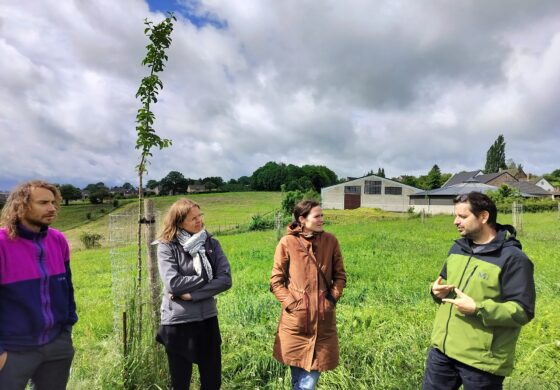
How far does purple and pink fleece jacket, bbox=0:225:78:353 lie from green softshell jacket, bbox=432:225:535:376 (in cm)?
267

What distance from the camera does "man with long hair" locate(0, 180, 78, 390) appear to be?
7.04ft

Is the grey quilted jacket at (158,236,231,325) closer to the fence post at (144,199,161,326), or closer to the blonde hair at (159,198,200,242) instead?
the blonde hair at (159,198,200,242)

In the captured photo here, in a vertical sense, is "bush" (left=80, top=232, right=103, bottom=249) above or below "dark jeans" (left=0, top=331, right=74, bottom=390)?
below

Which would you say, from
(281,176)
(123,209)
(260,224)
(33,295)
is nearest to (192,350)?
(33,295)

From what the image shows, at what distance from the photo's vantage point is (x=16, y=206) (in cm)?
228

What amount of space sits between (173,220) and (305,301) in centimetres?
125

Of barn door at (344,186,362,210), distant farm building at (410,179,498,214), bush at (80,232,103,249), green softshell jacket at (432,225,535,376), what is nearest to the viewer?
green softshell jacket at (432,225,535,376)

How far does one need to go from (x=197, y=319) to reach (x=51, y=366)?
982mm

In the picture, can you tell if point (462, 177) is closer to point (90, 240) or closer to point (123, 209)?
point (123, 209)

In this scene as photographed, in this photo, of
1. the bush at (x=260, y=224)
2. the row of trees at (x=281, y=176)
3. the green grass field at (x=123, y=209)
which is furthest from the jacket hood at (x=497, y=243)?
the row of trees at (x=281, y=176)

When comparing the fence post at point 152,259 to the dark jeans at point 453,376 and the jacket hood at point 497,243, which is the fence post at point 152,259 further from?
the jacket hood at point 497,243

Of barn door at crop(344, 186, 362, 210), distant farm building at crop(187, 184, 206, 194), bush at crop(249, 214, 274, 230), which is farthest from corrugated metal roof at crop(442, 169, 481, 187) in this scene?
bush at crop(249, 214, 274, 230)

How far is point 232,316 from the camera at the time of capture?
4.76 meters

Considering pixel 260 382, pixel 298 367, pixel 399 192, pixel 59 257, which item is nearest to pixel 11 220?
pixel 59 257
